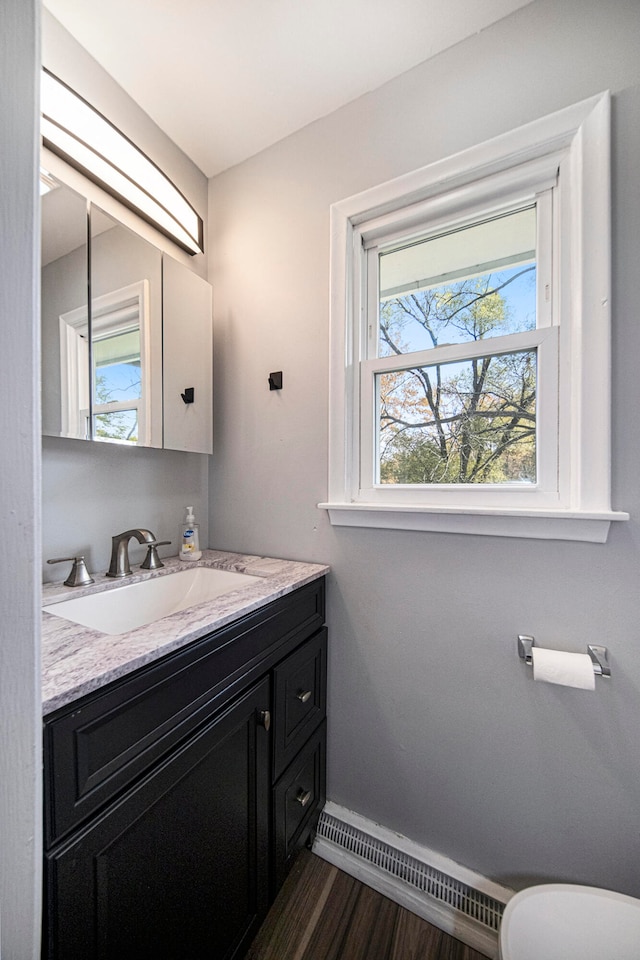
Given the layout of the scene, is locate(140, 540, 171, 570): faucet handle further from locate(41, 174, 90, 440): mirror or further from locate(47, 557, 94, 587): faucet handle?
locate(41, 174, 90, 440): mirror

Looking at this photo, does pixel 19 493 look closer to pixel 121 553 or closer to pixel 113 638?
pixel 113 638

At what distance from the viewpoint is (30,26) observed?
0.36m

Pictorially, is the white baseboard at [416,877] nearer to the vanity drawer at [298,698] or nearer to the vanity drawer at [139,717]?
the vanity drawer at [298,698]

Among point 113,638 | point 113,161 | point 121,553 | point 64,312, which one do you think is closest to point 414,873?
point 113,638

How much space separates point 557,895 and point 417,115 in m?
2.10

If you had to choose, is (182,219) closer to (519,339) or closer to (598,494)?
(519,339)

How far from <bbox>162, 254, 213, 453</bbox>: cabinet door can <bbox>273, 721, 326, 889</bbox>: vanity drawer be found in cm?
106

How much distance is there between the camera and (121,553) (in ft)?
3.60

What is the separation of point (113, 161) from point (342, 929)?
2277mm

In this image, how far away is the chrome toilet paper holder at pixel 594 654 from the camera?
87cm

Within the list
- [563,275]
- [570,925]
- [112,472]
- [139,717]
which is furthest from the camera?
[112,472]

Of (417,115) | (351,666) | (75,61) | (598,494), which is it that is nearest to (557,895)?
(351,666)

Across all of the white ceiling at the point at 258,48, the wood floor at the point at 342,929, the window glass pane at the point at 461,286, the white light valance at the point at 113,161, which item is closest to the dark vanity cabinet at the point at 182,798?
the wood floor at the point at 342,929

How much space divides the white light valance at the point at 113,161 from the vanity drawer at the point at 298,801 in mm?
1772
